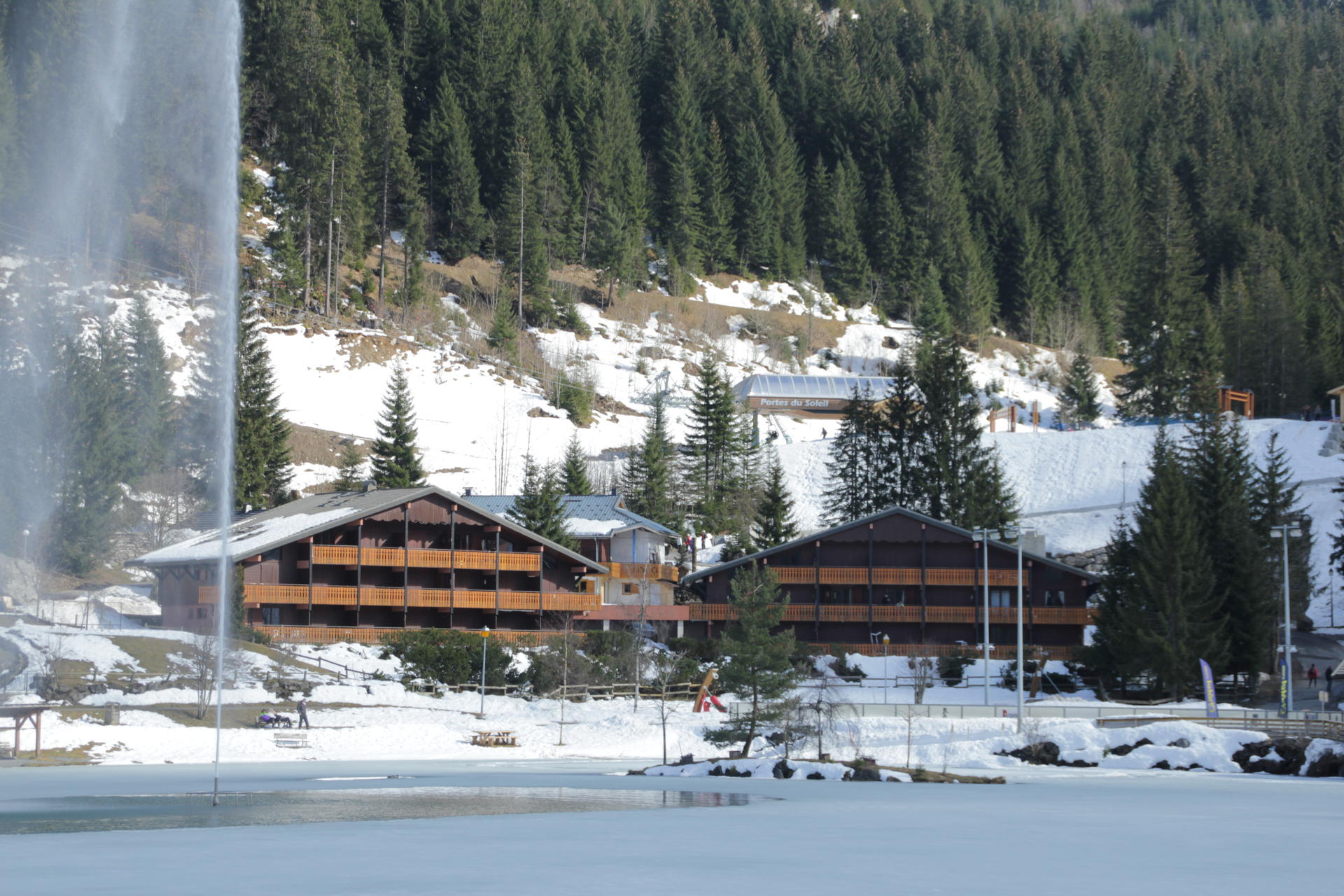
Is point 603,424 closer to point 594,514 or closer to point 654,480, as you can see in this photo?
point 654,480

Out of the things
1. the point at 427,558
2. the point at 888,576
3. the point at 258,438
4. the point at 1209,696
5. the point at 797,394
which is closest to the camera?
the point at 1209,696

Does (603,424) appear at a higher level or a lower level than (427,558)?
higher

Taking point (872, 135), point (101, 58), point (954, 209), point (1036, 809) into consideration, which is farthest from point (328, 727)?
point (872, 135)

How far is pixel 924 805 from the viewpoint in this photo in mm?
24500

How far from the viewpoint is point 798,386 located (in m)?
117

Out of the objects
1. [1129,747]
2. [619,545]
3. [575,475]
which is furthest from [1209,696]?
[575,475]

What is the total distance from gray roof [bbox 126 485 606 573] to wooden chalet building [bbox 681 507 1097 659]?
976 cm

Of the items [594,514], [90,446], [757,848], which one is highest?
[90,446]

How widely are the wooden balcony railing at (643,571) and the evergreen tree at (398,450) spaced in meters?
15.1

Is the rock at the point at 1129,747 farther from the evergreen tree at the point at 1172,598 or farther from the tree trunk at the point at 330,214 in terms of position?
the tree trunk at the point at 330,214

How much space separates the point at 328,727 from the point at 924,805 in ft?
68.7

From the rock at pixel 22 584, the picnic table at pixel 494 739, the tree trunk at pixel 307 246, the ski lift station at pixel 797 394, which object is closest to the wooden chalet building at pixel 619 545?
the rock at pixel 22 584

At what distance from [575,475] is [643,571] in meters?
15.5

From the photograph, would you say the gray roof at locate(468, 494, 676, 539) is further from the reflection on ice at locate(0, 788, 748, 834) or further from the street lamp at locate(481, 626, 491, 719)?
the reflection on ice at locate(0, 788, 748, 834)
